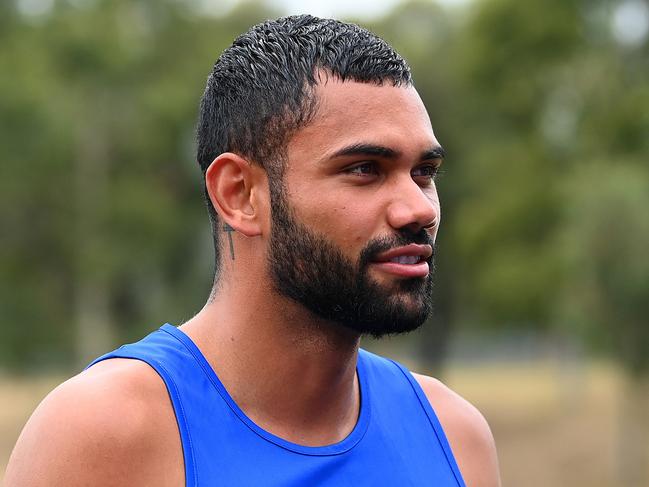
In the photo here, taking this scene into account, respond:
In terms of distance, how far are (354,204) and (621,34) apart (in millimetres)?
24366

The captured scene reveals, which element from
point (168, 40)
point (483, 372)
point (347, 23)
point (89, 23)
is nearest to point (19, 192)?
point (89, 23)

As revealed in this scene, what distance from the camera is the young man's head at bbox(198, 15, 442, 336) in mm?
2654

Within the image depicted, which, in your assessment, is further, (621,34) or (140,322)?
(140,322)

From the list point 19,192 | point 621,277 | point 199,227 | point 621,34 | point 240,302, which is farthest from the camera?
point 199,227

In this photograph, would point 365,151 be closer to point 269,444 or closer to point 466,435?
point 269,444

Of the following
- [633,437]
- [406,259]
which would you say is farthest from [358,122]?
[633,437]

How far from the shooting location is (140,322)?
3319 centimetres

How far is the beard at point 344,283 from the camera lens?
8.73 feet

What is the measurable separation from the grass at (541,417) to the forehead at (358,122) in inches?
775

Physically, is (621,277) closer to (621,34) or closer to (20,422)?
(621,34)

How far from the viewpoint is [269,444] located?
2.67 metres

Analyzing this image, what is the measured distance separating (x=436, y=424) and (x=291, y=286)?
2.24ft

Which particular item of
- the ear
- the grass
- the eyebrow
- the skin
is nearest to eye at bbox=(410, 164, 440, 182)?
the skin

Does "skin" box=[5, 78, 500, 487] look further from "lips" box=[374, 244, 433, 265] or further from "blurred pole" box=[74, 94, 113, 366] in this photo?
"blurred pole" box=[74, 94, 113, 366]
